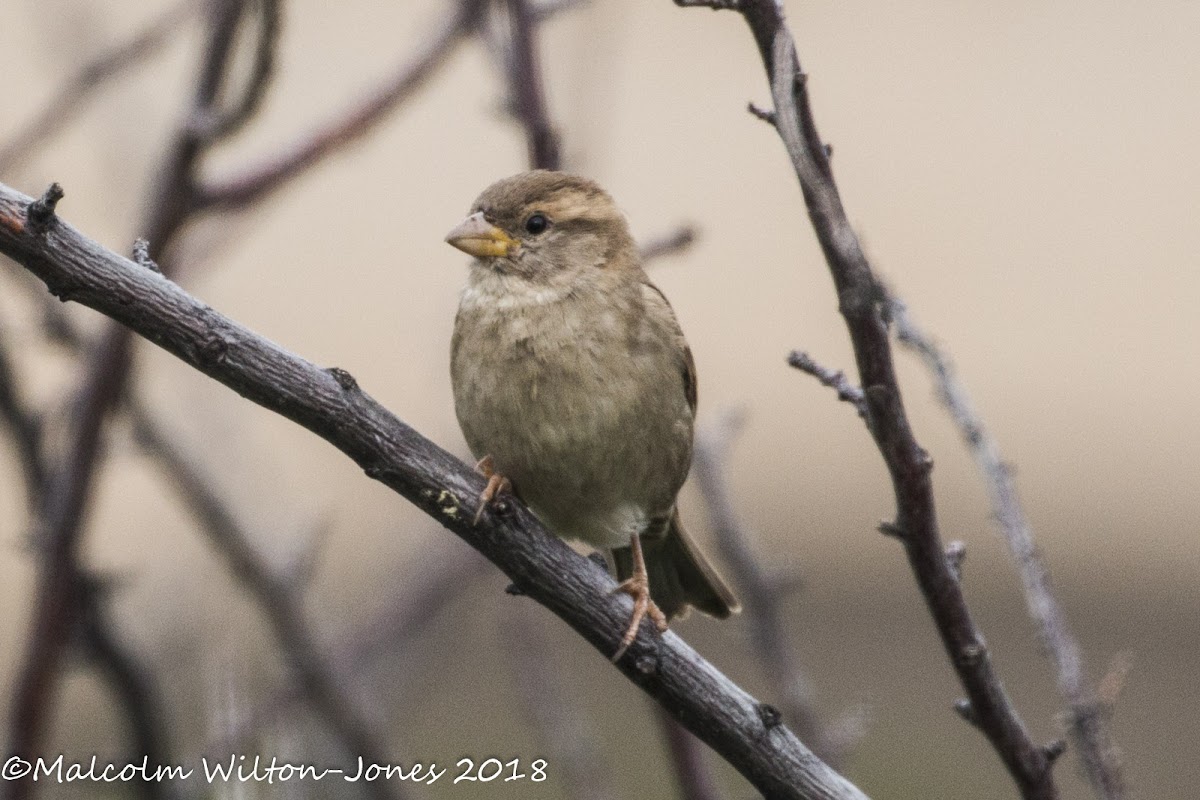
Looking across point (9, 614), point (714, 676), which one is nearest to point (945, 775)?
point (714, 676)

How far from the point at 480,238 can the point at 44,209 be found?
5.90 feet

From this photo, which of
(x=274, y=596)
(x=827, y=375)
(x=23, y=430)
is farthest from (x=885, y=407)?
(x=23, y=430)

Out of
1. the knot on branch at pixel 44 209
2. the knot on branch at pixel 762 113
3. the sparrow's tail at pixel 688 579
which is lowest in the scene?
the knot on branch at pixel 44 209

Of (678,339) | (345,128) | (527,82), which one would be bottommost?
(345,128)

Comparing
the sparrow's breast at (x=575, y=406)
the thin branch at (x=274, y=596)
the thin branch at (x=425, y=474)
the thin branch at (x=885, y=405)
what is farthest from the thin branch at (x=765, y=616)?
the thin branch at (x=885, y=405)

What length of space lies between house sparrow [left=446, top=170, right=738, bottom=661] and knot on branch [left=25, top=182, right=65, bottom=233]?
4.60ft

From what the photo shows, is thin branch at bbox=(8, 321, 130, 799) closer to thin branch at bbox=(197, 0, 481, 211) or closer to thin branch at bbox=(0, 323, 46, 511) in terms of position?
Result: thin branch at bbox=(0, 323, 46, 511)

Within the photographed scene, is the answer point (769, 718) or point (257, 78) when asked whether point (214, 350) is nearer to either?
point (257, 78)

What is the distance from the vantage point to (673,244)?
3.86 m

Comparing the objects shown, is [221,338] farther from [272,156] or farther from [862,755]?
[862,755]

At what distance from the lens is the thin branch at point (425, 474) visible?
2588 millimetres

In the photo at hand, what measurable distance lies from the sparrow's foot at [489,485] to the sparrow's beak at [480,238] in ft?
1.85

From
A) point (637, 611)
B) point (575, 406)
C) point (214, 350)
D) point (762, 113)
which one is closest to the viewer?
point (762, 113)

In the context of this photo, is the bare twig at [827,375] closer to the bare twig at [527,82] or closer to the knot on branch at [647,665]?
the knot on branch at [647,665]
